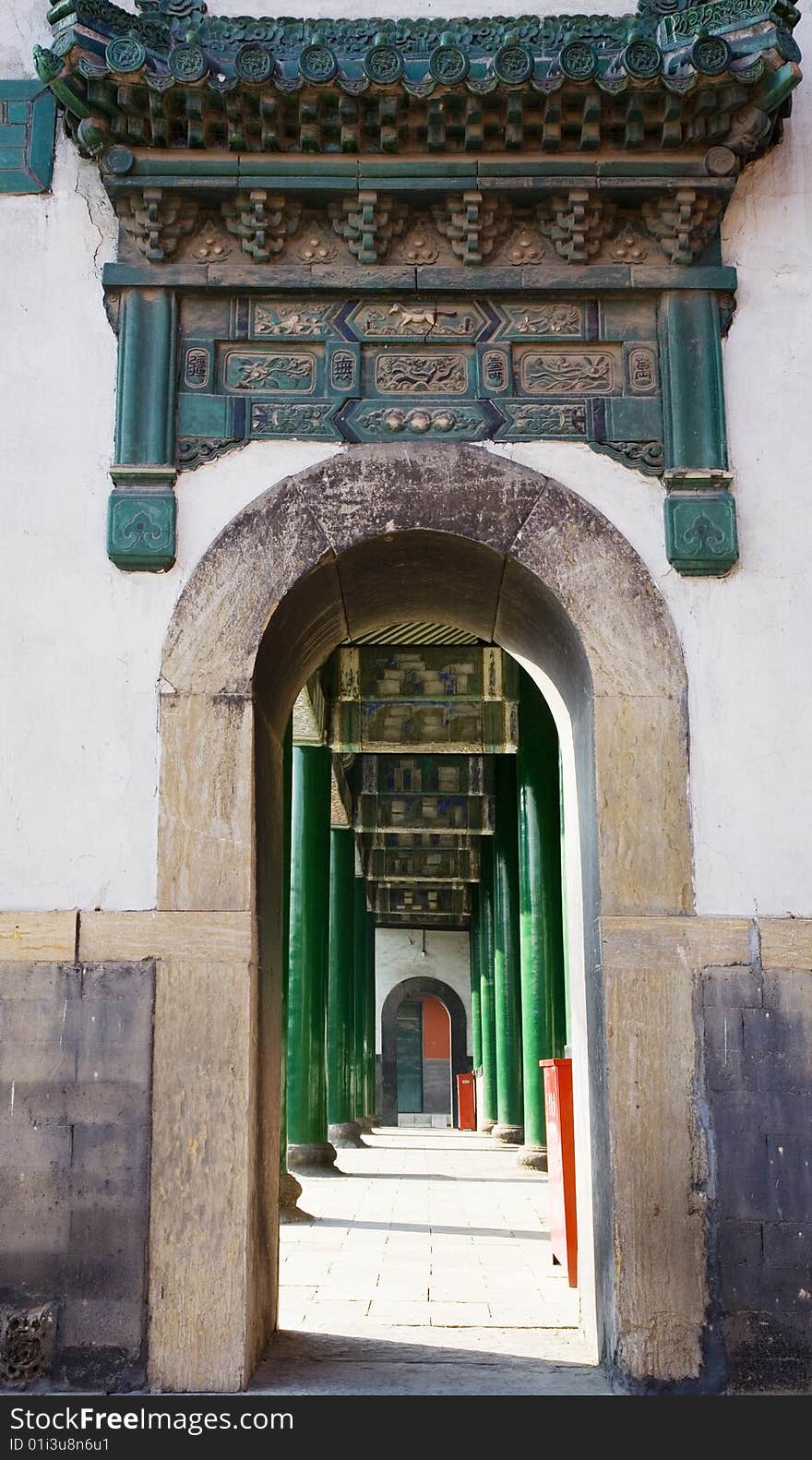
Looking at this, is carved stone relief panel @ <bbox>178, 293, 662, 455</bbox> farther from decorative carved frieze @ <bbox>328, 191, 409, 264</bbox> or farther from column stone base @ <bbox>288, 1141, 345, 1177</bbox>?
column stone base @ <bbox>288, 1141, 345, 1177</bbox>

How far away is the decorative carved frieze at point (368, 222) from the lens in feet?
18.5

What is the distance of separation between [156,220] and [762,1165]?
14.6 feet

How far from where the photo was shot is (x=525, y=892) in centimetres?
1391

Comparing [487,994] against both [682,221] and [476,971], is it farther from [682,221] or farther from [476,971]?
[682,221]

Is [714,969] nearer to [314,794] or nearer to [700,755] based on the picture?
[700,755]

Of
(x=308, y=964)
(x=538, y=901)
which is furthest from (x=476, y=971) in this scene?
(x=308, y=964)

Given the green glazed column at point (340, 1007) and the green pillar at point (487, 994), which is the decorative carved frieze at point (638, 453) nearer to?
the green glazed column at point (340, 1007)

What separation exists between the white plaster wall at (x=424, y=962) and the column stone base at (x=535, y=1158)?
845 inches

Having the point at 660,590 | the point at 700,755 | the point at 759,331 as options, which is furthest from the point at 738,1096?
the point at 759,331

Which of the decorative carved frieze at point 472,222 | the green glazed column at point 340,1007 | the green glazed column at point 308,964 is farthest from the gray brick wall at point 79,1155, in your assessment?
the green glazed column at point 340,1007

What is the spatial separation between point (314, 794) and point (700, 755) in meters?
8.75

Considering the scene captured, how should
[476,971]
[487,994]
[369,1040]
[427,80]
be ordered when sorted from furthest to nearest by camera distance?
[476,971]
[369,1040]
[487,994]
[427,80]

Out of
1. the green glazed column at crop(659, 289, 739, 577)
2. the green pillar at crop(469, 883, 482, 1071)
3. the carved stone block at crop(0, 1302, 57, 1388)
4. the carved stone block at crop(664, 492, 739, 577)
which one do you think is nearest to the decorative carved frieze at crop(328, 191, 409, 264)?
the green glazed column at crop(659, 289, 739, 577)

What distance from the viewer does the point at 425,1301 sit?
6559mm
